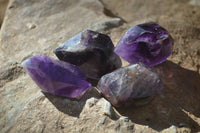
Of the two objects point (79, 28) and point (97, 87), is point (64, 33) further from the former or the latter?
point (97, 87)

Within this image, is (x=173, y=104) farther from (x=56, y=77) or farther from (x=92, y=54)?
(x=56, y=77)

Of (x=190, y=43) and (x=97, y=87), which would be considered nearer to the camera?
(x=97, y=87)

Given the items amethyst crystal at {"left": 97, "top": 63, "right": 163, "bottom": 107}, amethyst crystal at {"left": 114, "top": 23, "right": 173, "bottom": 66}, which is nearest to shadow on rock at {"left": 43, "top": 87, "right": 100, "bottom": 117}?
amethyst crystal at {"left": 97, "top": 63, "right": 163, "bottom": 107}

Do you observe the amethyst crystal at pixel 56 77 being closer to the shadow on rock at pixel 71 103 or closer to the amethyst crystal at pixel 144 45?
the shadow on rock at pixel 71 103

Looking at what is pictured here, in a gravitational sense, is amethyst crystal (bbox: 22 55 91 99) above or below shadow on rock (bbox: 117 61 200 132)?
above

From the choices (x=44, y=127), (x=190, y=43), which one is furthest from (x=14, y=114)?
(x=190, y=43)

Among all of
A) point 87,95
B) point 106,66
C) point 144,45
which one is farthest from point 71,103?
point 144,45

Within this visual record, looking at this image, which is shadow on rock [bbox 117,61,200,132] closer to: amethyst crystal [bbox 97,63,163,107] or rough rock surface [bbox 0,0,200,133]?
rough rock surface [bbox 0,0,200,133]
